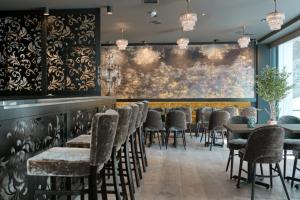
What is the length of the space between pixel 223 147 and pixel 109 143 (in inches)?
232

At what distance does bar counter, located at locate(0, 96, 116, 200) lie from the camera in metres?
2.29

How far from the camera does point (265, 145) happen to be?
3.70 meters

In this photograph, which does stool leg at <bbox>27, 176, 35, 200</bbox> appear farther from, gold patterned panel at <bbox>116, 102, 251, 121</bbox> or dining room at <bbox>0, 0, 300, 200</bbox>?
gold patterned panel at <bbox>116, 102, 251, 121</bbox>

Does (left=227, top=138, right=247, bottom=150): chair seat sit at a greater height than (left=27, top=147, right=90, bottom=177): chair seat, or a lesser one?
lesser

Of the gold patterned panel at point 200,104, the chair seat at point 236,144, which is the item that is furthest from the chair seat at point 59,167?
the gold patterned panel at point 200,104

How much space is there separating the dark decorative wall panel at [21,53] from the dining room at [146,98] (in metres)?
0.02

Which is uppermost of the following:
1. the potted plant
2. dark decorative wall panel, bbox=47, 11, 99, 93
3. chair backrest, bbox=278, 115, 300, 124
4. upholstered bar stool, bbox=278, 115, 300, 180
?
dark decorative wall panel, bbox=47, 11, 99, 93

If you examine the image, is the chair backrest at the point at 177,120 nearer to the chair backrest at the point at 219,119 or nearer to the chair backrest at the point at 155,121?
the chair backrest at the point at 155,121

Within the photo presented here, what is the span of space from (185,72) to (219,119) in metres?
3.75

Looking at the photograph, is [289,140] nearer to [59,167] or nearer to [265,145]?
[265,145]

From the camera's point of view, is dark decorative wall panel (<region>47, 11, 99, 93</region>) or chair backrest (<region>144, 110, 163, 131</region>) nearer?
dark decorative wall panel (<region>47, 11, 99, 93</region>)

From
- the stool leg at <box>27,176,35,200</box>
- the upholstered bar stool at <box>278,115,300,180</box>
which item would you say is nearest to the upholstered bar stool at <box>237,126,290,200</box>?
the upholstered bar stool at <box>278,115,300,180</box>

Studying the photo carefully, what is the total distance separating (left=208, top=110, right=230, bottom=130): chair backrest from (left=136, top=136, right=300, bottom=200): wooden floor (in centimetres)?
76

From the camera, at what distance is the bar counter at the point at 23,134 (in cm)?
229
